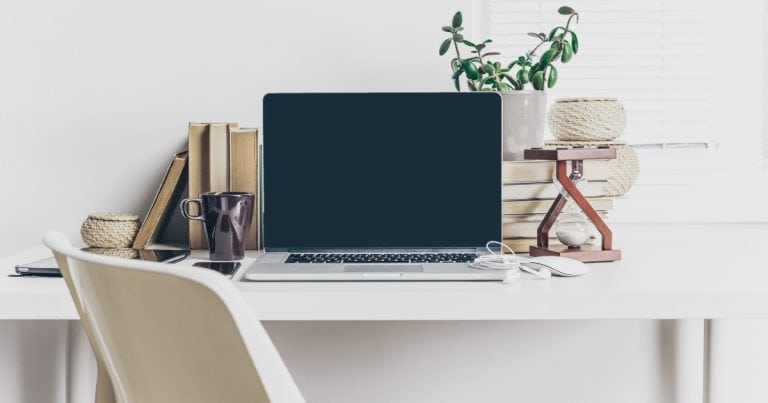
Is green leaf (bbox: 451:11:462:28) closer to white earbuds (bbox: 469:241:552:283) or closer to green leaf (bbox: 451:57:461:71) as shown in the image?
green leaf (bbox: 451:57:461:71)

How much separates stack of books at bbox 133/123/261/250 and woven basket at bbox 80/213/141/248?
2cm

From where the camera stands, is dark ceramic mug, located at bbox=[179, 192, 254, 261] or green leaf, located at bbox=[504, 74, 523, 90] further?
green leaf, located at bbox=[504, 74, 523, 90]

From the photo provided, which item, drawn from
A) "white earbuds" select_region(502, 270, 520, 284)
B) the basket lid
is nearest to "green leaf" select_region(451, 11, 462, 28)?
"white earbuds" select_region(502, 270, 520, 284)

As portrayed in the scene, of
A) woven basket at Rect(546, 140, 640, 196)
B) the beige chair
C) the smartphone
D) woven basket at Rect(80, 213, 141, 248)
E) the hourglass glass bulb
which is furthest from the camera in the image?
woven basket at Rect(546, 140, 640, 196)

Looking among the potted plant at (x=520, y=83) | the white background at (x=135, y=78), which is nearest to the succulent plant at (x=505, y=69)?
the potted plant at (x=520, y=83)

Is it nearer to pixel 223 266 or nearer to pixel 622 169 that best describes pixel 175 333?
pixel 223 266

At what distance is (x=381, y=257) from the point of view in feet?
4.50

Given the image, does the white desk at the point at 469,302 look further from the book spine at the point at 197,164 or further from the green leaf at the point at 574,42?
the green leaf at the point at 574,42

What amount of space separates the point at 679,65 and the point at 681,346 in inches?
24.0

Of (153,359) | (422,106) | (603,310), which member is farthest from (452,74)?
(153,359)

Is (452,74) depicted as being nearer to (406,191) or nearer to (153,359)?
(406,191)

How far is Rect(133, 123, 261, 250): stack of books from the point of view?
150 cm

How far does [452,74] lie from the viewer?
168cm

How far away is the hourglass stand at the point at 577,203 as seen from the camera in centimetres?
138
